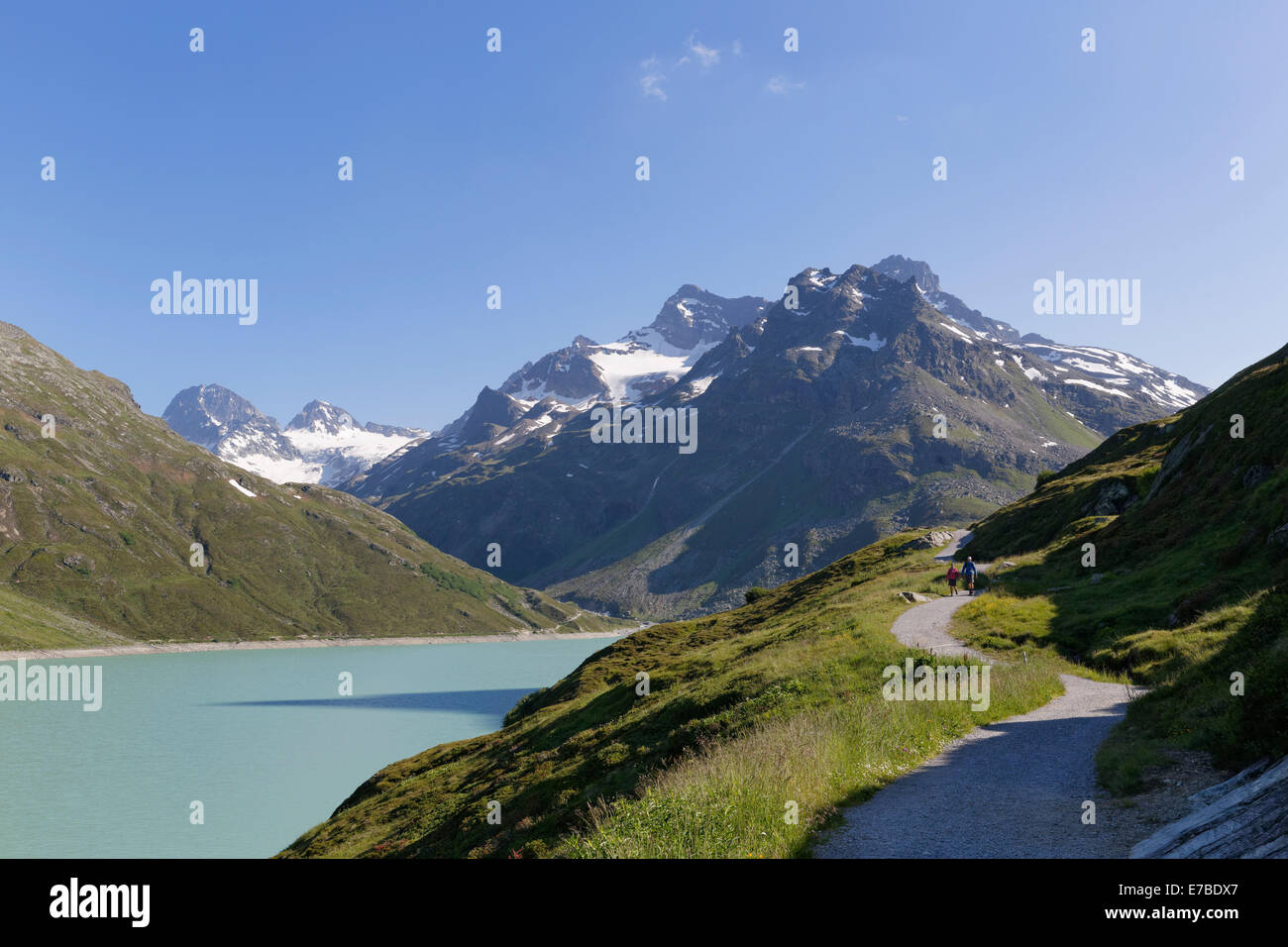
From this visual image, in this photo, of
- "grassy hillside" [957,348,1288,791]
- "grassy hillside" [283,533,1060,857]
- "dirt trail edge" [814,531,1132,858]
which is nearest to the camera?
"dirt trail edge" [814,531,1132,858]

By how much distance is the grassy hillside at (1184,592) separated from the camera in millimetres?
15773

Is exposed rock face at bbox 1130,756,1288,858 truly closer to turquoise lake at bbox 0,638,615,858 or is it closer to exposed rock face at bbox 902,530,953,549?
turquoise lake at bbox 0,638,615,858

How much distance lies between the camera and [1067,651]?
33.6 meters

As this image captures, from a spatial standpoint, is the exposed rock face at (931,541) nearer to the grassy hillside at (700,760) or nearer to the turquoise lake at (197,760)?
the grassy hillside at (700,760)

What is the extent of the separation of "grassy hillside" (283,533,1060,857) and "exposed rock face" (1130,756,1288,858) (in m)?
5.49

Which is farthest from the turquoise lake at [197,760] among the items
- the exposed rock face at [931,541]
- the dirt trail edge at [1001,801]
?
the exposed rock face at [931,541]

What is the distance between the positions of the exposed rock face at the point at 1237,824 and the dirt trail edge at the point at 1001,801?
0.91 m

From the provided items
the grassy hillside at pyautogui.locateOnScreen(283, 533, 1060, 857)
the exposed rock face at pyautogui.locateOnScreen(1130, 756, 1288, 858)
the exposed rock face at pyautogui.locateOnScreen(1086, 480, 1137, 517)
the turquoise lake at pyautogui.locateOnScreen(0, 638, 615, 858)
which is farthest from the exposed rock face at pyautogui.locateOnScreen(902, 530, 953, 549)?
the exposed rock face at pyautogui.locateOnScreen(1130, 756, 1288, 858)

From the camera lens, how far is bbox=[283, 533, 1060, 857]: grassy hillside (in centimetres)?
1385

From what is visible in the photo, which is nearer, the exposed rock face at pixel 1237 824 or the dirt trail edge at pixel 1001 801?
the exposed rock face at pixel 1237 824

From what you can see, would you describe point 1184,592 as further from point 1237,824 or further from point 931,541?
point 931,541

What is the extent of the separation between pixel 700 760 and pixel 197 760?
118 meters
